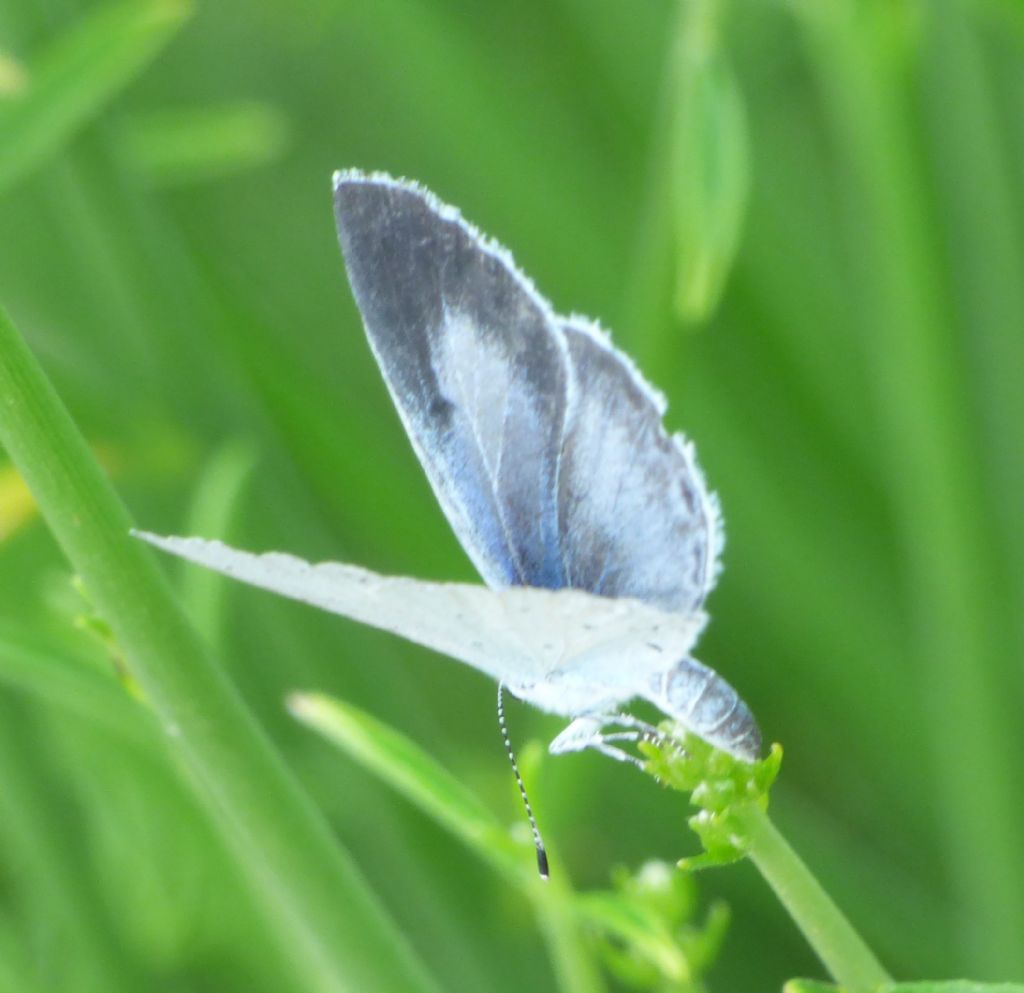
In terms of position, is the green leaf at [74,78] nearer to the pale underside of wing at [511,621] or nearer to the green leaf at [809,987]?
the pale underside of wing at [511,621]

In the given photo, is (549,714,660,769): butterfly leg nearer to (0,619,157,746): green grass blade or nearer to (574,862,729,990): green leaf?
(574,862,729,990): green leaf

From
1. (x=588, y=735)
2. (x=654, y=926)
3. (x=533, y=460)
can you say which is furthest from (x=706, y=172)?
(x=654, y=926)

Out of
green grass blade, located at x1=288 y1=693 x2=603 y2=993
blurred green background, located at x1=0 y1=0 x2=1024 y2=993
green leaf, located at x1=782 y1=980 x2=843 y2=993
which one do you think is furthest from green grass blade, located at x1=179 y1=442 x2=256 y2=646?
green leaf, located at x1=782 y1=980 x2=843 y2=993

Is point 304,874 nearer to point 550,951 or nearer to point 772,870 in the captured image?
point 772,870

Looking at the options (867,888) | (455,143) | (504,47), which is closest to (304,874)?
(867,888)

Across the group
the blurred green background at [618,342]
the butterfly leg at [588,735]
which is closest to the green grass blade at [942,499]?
the blurred green background at [618,342]

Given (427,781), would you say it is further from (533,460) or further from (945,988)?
(945,988)

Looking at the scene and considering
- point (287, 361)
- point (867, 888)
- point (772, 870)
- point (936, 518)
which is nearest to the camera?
point (772, 870)
